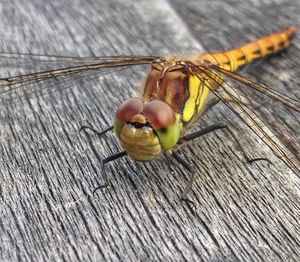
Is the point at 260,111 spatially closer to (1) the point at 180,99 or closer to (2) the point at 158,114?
(1) the point at 180,99

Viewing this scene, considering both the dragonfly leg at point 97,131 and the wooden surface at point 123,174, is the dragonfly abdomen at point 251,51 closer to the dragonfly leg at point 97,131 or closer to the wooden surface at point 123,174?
the wooden surface at point 123,174

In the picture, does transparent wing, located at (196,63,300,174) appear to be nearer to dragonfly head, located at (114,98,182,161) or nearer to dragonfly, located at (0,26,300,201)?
dragonfly, located at (0,26,300,201)

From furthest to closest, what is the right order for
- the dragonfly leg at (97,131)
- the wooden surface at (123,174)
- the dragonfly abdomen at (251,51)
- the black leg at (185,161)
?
the dragonfly abdomen at (251,51) → the dragonfly leg at (97,131) → the black leg at (185,161) → the wooden surface at (123,174)

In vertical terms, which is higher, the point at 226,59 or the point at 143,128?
the point at 143,128

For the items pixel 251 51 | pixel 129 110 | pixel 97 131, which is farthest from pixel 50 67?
pixel 251 51

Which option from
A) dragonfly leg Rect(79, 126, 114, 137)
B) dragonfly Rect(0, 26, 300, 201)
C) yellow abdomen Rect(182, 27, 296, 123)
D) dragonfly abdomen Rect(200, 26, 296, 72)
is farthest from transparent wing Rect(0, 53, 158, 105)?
dragonfly abdomen Rect(200, 26, 296, 72)

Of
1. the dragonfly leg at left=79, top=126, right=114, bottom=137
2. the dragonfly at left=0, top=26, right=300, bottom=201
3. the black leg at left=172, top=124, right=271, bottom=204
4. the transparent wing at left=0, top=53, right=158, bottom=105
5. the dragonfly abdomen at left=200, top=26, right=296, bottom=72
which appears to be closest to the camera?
the black leg at left=172, top=124, right=271, bottom=204

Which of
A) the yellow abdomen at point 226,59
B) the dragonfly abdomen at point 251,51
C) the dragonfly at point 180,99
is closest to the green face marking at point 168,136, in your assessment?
the dragonfly at point 180,99
